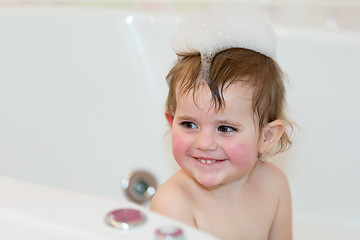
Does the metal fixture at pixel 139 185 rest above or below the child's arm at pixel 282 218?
above

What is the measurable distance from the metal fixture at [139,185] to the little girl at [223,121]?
453 mm

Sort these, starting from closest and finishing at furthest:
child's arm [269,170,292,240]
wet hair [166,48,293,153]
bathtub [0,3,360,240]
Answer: wet hair [166,48,293,153] < child's arm [269,170,292,240] < bathtub [0,3,360,240]

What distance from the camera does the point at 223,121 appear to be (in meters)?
0.93

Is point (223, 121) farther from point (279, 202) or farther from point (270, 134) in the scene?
point (279, 202)

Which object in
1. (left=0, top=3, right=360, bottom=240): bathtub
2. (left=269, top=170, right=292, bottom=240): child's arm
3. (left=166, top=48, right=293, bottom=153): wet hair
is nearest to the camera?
(left=166, top=48, right=293, bottom=153): wet hair

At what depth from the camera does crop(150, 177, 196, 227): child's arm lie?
38.6 inches

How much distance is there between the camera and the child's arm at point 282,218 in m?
1.13

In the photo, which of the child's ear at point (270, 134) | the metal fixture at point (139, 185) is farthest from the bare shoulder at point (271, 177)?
the metal fixture at point (139, 185)

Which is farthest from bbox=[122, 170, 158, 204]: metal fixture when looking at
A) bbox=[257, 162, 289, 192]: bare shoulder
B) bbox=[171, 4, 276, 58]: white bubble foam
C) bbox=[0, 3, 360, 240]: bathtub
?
bbox=[171, 4, 276, 58]: white bubble foam

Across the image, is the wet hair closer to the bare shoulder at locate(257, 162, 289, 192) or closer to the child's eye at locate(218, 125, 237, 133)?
the child's eye at locate(218, 125, 237, 133)

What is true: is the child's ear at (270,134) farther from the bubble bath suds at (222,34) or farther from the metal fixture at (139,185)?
the metal fixture at (139,185)

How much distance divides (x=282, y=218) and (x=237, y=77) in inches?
13.5

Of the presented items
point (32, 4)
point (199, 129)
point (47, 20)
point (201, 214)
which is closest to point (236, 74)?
point (199, 129)

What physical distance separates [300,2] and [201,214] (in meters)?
0.80
